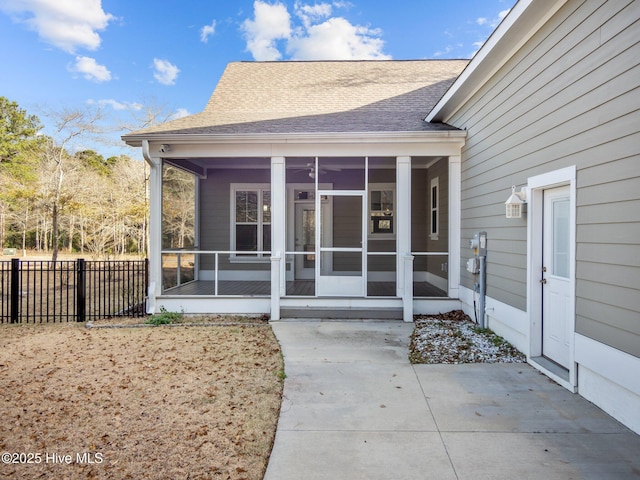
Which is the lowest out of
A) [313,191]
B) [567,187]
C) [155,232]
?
[155,232]

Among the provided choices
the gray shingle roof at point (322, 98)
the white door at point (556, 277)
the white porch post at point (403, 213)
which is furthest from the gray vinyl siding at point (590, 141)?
the gray shingle roof at point (322, 98)

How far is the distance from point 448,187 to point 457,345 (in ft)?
11.4

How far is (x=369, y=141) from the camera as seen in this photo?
6719 mm

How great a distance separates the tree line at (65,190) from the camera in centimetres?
1322

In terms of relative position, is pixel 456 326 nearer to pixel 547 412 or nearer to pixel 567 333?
pixel 567 333

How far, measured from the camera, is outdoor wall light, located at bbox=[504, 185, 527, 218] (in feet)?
15.4

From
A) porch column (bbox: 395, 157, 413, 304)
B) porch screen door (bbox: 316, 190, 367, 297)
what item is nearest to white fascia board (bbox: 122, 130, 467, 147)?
porch column (bbox: 395, 157, 413, 304)

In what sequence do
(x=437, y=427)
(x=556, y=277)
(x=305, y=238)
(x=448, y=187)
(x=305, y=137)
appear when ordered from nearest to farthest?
(x=437, y=427) → (x=556, y=277) → (x=305, y=137) → (x=448, y=187) → (x=305, y=238)

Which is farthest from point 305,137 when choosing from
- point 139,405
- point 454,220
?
point 139,405

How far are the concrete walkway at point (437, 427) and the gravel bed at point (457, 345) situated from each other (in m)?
0.24

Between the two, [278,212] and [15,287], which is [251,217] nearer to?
[278,212]

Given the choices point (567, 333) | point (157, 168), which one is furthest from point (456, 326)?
point (157, 168)

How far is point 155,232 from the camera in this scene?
22.9 ft

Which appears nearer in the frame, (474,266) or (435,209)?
(474,266)
